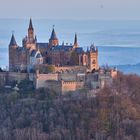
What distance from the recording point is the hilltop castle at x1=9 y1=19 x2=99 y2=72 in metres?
46.8

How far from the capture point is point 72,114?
41500mm

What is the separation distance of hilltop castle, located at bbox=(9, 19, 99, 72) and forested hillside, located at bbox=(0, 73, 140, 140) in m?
2.27

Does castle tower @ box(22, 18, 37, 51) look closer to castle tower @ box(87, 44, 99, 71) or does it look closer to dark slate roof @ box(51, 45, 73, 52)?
dark slate roof @ box(51, 45, 73, 52)

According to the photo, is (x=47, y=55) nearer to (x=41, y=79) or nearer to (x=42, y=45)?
(x=42, y=45)

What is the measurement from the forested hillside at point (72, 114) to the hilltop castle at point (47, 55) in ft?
7.46

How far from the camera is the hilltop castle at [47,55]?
153 feet

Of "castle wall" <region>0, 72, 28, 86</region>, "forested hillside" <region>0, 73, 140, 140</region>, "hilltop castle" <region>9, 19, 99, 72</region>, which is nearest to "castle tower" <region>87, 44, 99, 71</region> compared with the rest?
"hilltop castle" <region>9, 19, 99, 72</region>

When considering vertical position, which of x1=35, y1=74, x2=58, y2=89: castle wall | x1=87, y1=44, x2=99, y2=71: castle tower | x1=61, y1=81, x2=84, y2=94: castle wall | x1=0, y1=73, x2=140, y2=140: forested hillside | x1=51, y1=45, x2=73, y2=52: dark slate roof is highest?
x1=51, y1=45, x2=73, y2=52: dark slate roof

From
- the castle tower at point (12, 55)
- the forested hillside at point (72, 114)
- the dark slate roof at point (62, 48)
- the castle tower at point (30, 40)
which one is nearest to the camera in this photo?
the forested hillside at point (72, 114)

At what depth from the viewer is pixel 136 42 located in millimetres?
92500

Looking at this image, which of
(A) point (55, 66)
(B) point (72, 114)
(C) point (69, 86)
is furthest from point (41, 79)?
(B) point (72, 114)

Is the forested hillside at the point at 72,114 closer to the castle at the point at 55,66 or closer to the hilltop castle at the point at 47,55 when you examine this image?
the castle at the point at 55,66

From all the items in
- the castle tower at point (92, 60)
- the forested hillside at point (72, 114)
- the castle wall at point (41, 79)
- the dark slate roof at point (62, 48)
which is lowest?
the forested hillside at point (72, 114)

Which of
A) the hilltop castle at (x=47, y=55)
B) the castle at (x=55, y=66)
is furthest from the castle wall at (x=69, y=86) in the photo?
the hilltop castle at (x=47, y=55)
